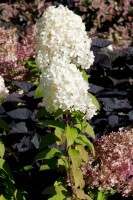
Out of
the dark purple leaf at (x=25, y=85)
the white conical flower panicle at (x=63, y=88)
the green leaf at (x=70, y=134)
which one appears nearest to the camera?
the white conical flower panicle at (x=63, y=88)

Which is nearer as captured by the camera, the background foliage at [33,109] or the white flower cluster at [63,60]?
the white flower cluster at [63,60]

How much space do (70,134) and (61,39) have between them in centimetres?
53

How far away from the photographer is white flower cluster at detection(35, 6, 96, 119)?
270 centimetres

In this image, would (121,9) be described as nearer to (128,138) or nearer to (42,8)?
(42,8)

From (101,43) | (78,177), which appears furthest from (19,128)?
(101,43)

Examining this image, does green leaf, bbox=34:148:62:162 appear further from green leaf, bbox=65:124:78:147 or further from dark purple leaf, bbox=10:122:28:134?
dark purple leaf, bbox=10:122:28:134

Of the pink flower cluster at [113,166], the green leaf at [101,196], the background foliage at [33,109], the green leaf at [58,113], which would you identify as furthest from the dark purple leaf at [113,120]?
the green leaf at [58,113]

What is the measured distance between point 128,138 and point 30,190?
30.5 inches

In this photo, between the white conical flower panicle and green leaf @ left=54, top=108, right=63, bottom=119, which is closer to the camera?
the white conical flower panicle

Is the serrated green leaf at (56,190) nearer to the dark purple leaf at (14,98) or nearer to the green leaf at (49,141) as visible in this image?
the green leaf at (49,141)

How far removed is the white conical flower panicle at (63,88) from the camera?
269cm

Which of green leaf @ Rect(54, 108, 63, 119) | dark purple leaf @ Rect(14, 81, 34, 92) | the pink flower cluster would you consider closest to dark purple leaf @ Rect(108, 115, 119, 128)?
the pink flower cluster

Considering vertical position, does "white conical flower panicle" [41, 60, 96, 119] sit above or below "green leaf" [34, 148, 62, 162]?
above

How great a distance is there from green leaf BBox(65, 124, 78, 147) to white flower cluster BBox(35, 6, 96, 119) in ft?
0.37
